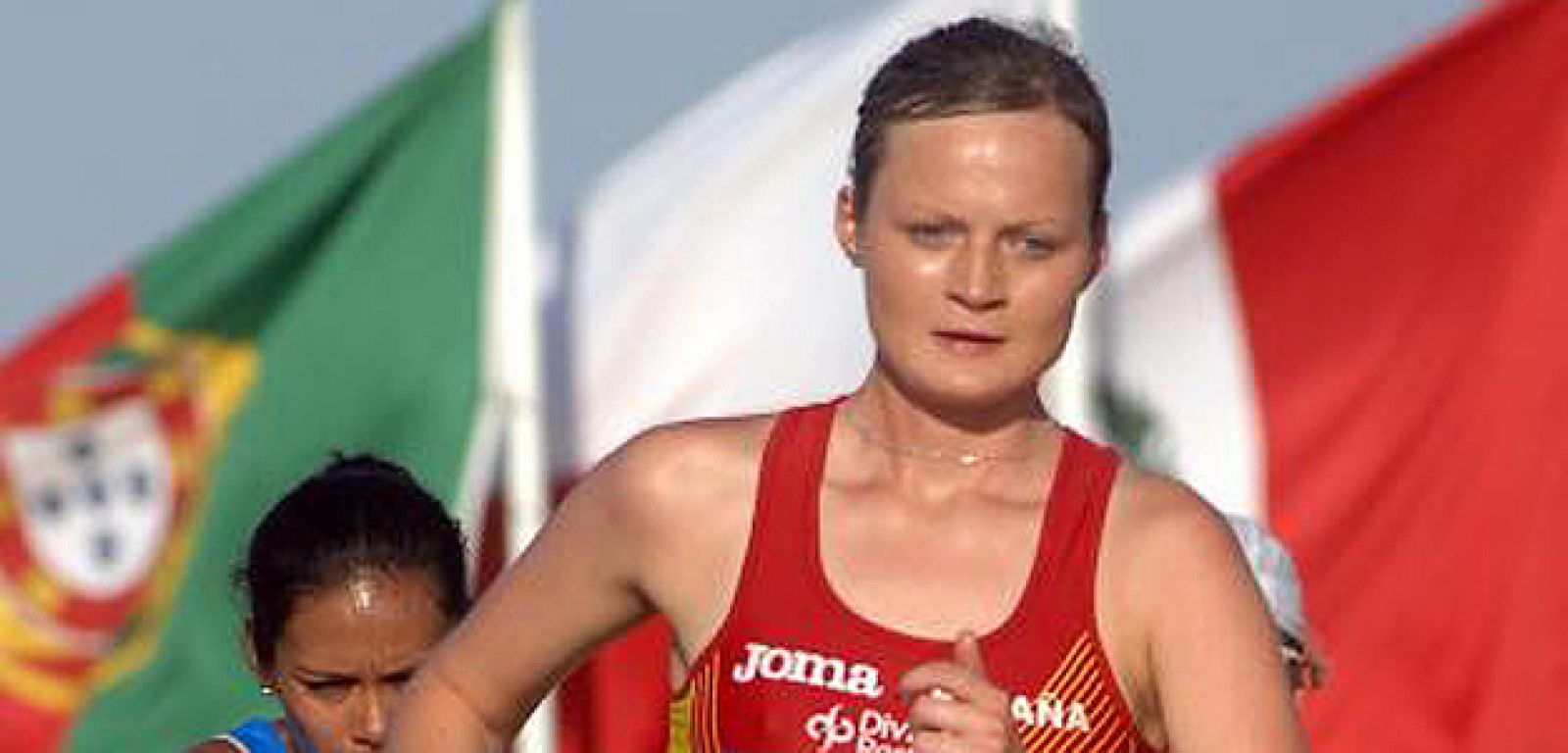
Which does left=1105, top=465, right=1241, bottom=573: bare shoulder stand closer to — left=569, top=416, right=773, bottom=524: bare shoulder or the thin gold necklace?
the thin gold necklace

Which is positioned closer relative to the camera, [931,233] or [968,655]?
[968,655]

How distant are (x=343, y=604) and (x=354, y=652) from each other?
0.28 ft

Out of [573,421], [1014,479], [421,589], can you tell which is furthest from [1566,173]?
[1014,479]

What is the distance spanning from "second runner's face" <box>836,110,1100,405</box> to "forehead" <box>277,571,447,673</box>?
2089mm

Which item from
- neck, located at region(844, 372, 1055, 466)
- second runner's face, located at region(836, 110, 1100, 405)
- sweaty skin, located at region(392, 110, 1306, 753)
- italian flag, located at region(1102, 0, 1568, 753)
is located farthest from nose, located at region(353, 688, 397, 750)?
italian flag, located at region(1102, 0, 1568, 753)

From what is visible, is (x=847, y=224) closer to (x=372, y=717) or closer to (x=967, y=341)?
(x=967, y=341)

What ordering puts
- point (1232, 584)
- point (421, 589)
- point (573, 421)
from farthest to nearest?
point (573, 421) → point (421, 589) → point (1232, 584)

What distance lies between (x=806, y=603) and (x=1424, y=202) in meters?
12.6

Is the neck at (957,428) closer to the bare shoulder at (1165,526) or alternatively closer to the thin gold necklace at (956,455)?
the thin gold necklace at (956,455)

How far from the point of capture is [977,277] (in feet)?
21.7

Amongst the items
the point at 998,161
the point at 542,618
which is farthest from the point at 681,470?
the point at 998,161

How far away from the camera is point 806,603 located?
21.8 feet

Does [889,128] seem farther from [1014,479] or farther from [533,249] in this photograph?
[533,249]

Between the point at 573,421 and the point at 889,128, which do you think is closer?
the point at 889,128
